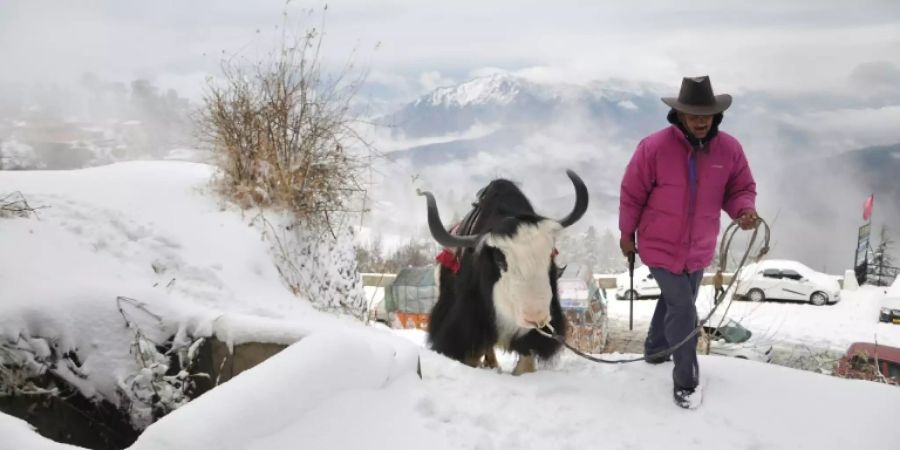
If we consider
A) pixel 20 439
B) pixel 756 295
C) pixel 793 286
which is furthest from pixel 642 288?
pixel 20 439

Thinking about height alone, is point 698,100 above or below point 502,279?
above

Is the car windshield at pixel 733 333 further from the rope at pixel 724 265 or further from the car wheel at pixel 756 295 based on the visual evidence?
the car wheel at pixel 756 295

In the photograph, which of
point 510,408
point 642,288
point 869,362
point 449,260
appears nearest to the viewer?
point 510,408

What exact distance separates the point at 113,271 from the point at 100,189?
1309 millimetres

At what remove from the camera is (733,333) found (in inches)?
424

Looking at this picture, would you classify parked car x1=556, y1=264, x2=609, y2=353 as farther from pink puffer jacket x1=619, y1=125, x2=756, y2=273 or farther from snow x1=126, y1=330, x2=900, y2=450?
pink puffer jacket x1=619, y1=125, x2=756, y2=273

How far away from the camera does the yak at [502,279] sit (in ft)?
10.2

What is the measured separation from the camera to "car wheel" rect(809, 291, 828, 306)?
21.4 m

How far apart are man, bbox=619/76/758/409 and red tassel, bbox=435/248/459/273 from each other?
1.35 metres

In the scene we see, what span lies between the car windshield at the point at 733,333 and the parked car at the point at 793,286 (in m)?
11.8

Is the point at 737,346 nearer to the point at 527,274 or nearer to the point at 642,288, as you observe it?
the point at 527,274

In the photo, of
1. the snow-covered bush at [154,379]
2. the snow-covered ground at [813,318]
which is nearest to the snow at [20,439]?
the snow-covered bush at [154,379]

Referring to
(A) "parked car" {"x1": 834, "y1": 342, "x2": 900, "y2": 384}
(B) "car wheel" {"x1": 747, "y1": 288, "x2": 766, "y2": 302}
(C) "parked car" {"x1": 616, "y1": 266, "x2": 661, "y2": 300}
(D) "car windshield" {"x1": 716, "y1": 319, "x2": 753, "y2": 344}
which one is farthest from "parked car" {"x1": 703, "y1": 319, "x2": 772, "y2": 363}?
(B) "car wheel" {"x1": 747, "y1": 288, "x2": 766, "y2": 302}

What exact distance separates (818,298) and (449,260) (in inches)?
888
